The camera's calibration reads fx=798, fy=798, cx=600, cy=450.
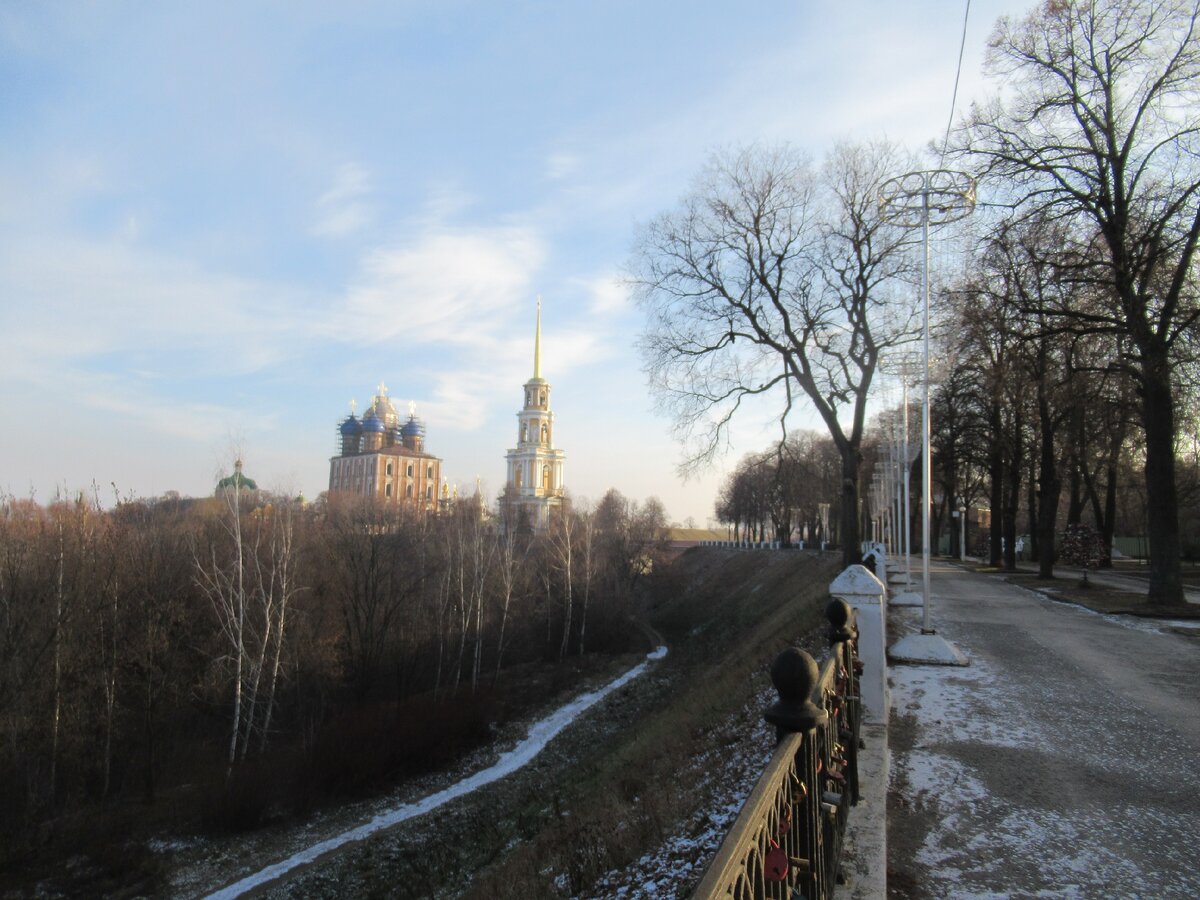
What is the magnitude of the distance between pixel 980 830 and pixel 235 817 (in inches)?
660

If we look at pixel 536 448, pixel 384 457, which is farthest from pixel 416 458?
pixel 536 448

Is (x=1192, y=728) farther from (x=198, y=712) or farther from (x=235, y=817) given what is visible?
(x=198, y=712)

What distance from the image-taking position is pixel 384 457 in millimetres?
107812

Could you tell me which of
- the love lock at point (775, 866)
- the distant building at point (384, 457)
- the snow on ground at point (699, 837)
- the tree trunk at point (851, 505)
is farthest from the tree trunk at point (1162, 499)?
the distant building at point (384, 457)

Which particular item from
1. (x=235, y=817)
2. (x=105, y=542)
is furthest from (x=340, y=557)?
(x=235, y=817)

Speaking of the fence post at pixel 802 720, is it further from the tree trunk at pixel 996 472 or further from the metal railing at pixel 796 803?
the tree trunk at pixel 996 472

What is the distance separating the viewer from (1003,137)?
15992 mm

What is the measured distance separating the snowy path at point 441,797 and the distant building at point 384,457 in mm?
80431

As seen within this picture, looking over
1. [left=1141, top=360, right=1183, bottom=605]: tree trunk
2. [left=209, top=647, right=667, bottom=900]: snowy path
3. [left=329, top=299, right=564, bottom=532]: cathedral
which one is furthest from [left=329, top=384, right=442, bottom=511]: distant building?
[left=1141, top=360, right=1183, bottom=605]: tree trunk

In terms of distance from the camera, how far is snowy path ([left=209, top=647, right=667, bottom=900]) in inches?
573

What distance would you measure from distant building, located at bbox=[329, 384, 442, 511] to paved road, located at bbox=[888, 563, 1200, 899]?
9846cm

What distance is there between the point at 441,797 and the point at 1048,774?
15.9 meters

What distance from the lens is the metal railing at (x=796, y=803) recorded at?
6.63 ft

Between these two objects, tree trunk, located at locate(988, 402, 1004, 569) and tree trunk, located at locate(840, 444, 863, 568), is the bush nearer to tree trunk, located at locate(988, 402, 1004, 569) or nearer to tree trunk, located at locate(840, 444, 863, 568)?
tree trunk, located at locate(988, 402, 1004, 569)
